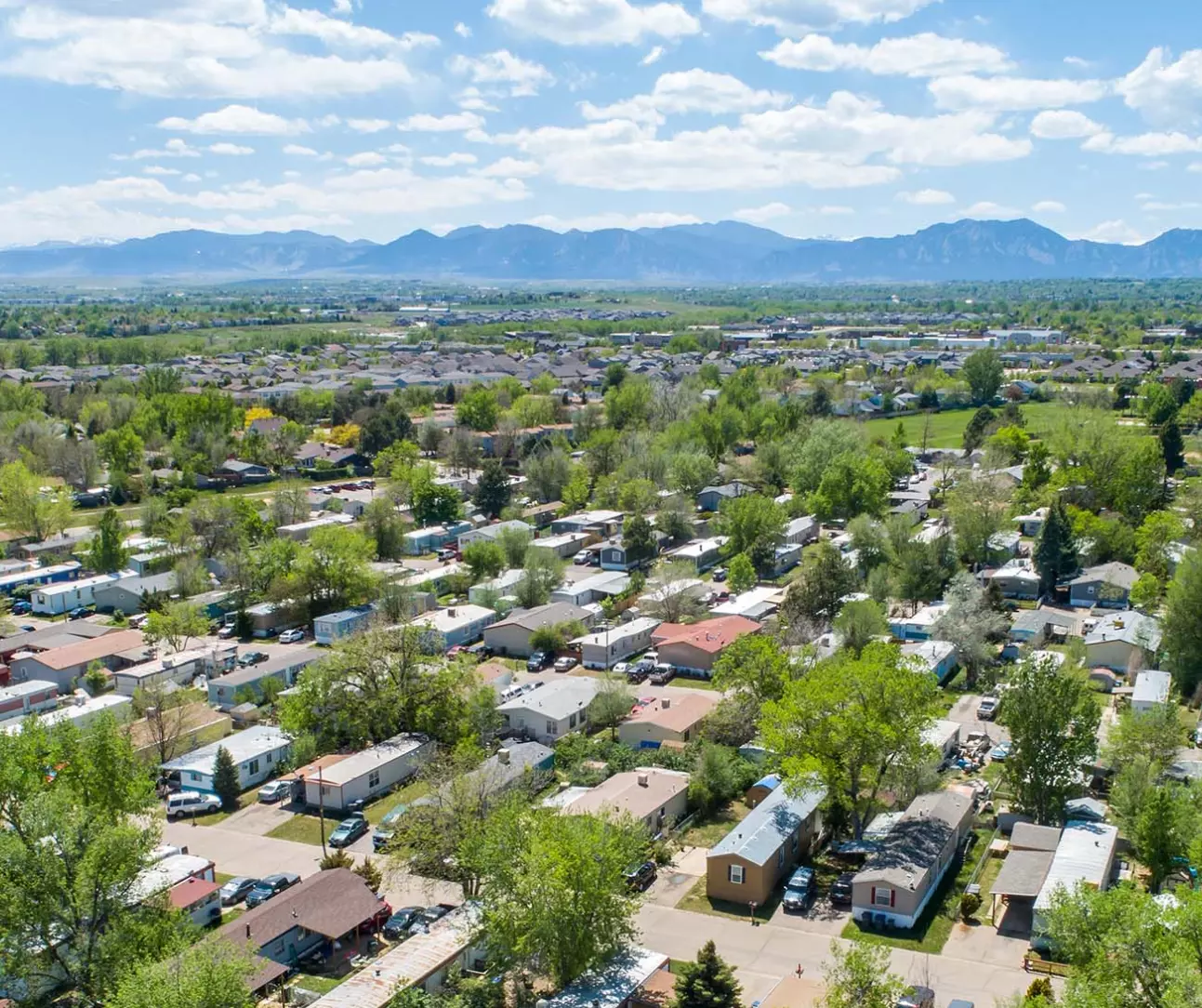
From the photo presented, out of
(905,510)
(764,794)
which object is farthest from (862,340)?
(764,794)

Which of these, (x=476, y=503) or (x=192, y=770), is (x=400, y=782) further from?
(x=476, y=503)

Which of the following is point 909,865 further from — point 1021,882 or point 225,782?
point 225,782

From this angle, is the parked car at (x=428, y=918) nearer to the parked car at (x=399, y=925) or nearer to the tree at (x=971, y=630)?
the parked car at (x=399, y=925)

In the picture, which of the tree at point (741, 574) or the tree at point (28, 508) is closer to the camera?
the tree at point (741, 574)

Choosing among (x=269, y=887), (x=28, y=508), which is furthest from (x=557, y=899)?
(x=28, y=508)

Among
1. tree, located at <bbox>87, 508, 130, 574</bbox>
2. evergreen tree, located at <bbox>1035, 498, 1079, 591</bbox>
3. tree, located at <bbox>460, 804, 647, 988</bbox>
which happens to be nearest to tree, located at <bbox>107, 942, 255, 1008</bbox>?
tree, located at <bbox>460, 804, 647, 988</bbox>

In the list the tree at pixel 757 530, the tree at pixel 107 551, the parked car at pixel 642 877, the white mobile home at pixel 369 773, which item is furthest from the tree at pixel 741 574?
the tree at pixel 107 551
